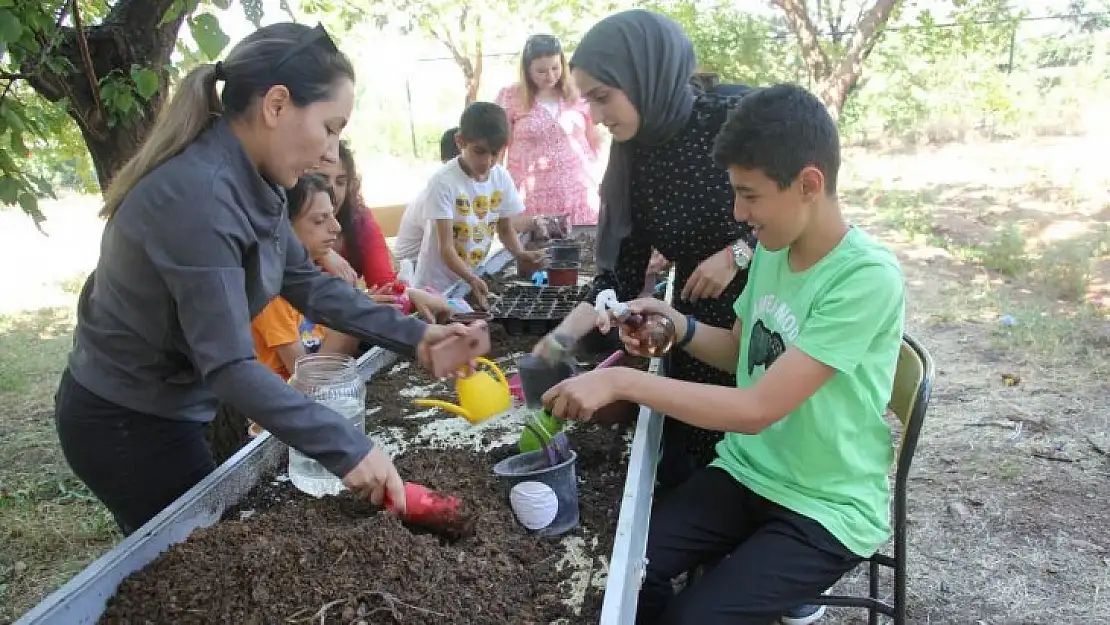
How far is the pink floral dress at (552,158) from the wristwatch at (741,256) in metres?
2.82

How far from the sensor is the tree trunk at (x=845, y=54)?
7594 mm

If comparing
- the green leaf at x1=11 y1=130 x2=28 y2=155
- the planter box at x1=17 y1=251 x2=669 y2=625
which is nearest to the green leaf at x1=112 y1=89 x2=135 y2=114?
the green leaf at x1=11 y1=130 x2=28 y2=155

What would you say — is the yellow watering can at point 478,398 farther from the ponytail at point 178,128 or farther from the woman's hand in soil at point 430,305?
the ponytail at point 178,128

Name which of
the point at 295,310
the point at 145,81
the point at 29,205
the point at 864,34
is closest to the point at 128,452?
the point at 295,310

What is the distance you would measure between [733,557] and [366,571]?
0.80 m

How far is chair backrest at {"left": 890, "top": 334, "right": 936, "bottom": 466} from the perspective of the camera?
5.46ft

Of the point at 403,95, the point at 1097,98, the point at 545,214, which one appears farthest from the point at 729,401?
the point at 403,95

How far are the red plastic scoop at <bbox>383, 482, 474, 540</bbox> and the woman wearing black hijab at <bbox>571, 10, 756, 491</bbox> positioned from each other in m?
1.00

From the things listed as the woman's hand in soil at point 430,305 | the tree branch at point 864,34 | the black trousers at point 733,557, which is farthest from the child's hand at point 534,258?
the tree branch at point 864,34

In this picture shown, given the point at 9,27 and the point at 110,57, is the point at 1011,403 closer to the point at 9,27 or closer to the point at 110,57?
the point at 110,57

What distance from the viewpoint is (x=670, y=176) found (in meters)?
2.27

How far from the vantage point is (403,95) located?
16.3 meters

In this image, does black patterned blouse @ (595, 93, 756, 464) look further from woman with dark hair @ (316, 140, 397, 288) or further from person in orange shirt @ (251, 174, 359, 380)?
woman with dark hair @ (316, 140, 397, 288)

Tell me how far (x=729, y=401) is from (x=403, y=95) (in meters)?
15.9
